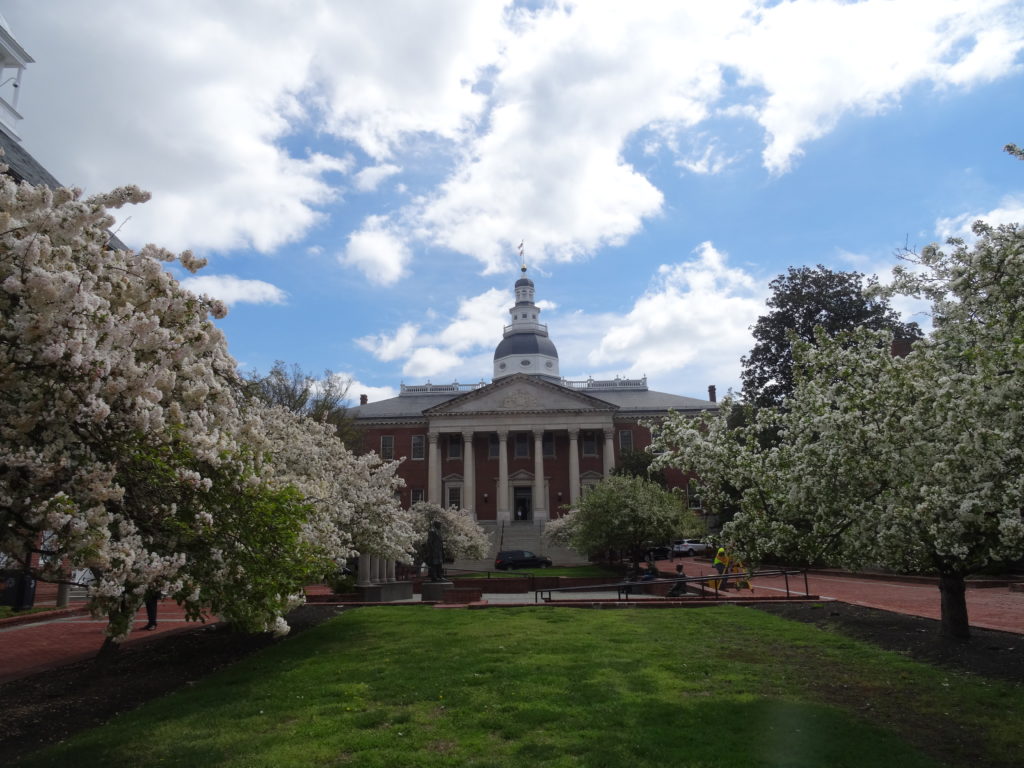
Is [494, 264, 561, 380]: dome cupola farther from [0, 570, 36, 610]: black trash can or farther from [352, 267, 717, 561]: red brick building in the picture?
[0, 570, 36, 610]: black trash can

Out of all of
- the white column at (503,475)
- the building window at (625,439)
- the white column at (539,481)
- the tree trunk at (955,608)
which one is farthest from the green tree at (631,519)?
the building window at (625,439)

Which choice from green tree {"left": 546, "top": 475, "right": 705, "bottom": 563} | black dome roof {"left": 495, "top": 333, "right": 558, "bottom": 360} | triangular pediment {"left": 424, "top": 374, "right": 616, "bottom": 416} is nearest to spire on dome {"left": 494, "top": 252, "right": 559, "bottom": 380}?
black dome roof {"left": 495, "top": 333, "right": 558, "bottom": 360}

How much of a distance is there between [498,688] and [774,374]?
31.7 m

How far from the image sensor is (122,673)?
1119 cm

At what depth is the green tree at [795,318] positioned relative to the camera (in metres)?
35.2

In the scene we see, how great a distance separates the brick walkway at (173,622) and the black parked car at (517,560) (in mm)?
20721

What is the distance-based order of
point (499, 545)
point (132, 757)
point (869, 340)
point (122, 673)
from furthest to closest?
point (499, 545), point (122, 673), point (869, 340), point (132, 757)

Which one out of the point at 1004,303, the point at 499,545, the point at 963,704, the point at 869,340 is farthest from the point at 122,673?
the point at 499,545

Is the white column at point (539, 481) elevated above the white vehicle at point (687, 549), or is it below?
→ above

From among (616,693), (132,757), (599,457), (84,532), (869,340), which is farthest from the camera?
(599,457)

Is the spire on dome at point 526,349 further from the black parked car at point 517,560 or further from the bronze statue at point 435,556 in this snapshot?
the bronze statue at point 435,556

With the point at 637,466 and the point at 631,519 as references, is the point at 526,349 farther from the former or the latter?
the point at 631,519

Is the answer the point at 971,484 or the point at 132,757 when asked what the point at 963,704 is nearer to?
the point at 971,484

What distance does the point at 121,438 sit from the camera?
5992 millimetres
